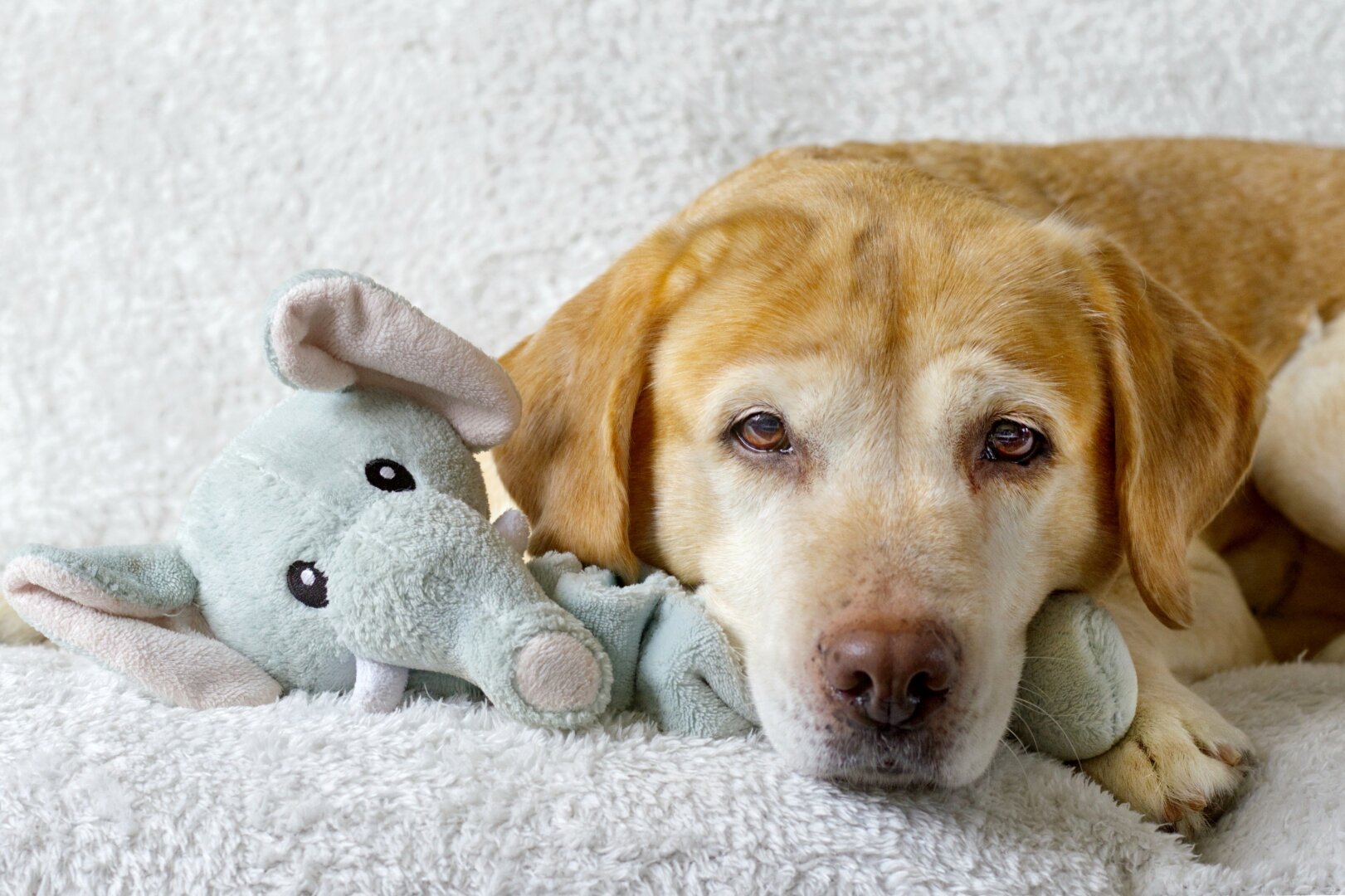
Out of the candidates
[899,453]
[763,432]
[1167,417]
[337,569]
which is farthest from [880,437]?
[337,569]

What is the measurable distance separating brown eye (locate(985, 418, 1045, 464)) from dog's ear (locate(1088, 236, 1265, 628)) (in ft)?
0.82

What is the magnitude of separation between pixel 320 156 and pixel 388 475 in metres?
2.62

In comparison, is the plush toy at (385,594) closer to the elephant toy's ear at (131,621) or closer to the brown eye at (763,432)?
the elephant toy's ear at (131,621)

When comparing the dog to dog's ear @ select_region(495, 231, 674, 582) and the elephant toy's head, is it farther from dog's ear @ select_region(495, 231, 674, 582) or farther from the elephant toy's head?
the elephant toy's head

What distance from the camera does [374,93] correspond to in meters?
4.50

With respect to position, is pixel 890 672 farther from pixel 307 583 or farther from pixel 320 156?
pixel 320 156

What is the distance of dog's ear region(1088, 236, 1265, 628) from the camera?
2.50 metres

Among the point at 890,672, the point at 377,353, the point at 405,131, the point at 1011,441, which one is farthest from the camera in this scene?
the point at 405,131

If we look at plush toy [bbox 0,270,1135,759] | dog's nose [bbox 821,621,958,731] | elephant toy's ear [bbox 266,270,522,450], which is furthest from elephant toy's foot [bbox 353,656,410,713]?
dog's nose [bbox 821,621,958,731]

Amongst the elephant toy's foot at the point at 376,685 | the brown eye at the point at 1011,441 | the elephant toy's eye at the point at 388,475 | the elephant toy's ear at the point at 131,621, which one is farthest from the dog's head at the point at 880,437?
the elephant toy's ear at the point at 131,621

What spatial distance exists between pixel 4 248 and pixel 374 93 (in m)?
1.38

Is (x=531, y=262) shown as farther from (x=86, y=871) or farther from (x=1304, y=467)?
(x=86, y=871)

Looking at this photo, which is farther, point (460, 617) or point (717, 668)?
point (717, 668)

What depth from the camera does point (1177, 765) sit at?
2264 millimetres
